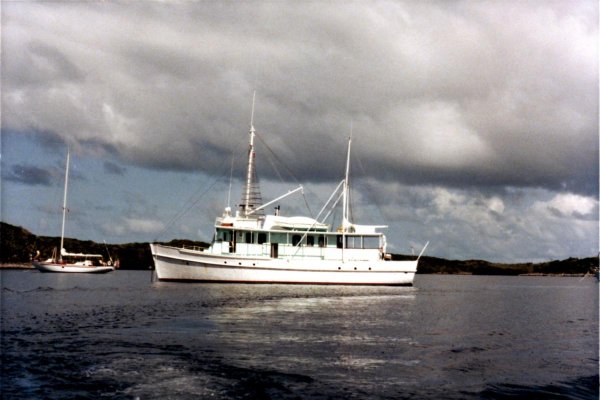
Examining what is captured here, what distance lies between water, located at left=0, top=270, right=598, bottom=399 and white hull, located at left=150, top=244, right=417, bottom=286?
22581 millimetres

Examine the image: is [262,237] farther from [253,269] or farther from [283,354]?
[283,354]

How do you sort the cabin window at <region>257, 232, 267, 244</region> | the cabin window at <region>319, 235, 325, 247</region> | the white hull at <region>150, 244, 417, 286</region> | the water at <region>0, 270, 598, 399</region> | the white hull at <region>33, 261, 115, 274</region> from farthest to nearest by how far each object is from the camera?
the white hull at <region>33, 261, 115, 274</region> < the cabin window at <region>319, 235, 325, 247</region> < the cabin window at <region>257, 232, 267, 244</region> < the white hull at <region>150, 244, 417, 286</region> < the water at <region>0, 270, 598, 399</region>

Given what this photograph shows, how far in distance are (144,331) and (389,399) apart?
1410 centimetres

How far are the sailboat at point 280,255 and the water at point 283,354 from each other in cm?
2298

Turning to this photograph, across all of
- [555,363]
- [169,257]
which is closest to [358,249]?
[169,257]

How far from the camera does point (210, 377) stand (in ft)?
54.0

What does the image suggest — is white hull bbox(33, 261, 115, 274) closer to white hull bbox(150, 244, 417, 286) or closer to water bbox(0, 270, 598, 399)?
white hull bbox(150, 244, 417, 286)

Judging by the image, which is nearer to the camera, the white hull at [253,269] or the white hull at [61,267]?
the white hull at [253,269]

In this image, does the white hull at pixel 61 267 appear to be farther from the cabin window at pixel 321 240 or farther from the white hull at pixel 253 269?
the cabin window at pixel 321 240

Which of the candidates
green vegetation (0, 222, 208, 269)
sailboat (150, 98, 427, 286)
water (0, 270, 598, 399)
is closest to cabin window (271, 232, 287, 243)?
sailboat (150, 98, 427, 286)

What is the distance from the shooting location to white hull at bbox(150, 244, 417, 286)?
194 feet

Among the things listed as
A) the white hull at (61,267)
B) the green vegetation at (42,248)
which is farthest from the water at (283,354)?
the green vegetation at (42,248)

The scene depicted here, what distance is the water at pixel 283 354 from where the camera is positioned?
50.6 feet

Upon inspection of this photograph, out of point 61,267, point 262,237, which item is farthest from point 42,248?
point 262,237
